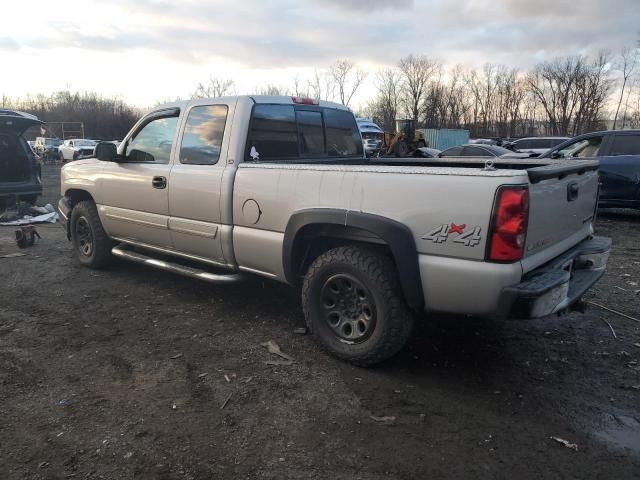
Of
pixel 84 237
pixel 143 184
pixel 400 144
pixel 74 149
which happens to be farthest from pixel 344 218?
pixel 74 149

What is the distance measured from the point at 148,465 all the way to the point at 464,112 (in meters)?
75.8

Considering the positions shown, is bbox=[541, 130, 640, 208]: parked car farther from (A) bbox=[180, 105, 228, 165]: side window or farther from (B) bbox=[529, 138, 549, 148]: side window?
(A) bbox=[180, 105, 228, 165]: side window

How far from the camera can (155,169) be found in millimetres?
4898

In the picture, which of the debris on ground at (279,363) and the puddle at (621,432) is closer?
the puddle at (621,432)

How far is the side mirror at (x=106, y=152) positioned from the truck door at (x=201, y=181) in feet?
3.03

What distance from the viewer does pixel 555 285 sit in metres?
3.02

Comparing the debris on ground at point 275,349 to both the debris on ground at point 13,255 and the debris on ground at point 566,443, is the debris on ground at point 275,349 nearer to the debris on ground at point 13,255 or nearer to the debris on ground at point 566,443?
the debris on ground at point 566,443

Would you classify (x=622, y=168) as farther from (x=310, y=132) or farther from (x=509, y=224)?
(x=509, y=224)

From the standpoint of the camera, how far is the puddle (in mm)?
2721

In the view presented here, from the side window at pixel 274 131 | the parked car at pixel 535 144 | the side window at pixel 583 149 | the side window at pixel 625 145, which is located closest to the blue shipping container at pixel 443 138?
the parked car at pixel 535 144

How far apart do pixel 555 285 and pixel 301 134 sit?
8.91 ft

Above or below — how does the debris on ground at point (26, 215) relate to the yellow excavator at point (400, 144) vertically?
below

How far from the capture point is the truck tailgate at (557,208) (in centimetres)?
299

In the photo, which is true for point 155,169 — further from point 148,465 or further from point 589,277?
point 589,277
